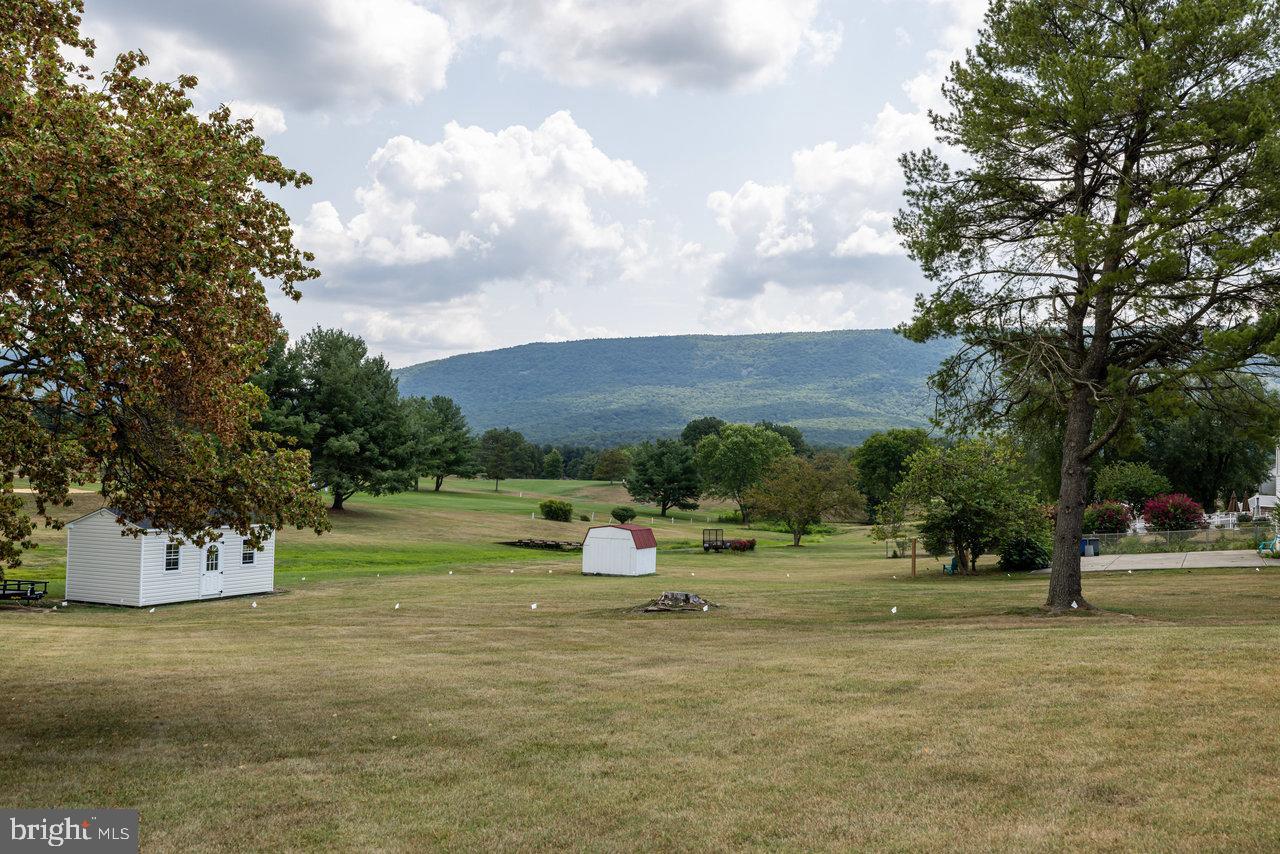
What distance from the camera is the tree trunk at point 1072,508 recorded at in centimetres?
2188

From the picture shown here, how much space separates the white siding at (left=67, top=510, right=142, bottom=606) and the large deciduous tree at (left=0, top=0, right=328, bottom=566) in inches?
842

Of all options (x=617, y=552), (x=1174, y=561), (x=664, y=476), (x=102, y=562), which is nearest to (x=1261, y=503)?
(x=1174, y=561)

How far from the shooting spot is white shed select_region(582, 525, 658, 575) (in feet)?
144

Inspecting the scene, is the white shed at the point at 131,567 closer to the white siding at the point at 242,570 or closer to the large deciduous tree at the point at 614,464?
the white siding at the point at 242,570

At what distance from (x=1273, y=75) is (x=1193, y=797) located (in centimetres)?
1826

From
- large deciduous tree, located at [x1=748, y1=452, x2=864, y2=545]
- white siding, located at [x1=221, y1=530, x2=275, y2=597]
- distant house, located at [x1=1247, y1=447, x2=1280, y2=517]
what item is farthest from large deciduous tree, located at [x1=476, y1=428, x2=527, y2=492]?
white siding, located at [x1=221, y1=530, x2=275, y2=597]

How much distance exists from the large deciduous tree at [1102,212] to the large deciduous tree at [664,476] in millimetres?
84030

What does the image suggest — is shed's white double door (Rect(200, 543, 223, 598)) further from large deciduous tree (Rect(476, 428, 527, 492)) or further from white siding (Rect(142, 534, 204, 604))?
large deciduous tree (Rect(476, 428, 527, 492))

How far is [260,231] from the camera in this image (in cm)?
1070

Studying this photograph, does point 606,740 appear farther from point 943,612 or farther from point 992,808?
point 943,612

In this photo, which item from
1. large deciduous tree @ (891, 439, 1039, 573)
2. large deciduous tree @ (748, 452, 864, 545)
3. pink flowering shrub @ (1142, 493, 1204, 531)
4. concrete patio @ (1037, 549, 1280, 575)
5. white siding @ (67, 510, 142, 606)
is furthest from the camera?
large deciduous tree @ (748, 452, 864, 545)

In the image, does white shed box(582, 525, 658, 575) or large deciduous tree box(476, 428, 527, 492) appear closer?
white shed box(582, 525, 658, 575)

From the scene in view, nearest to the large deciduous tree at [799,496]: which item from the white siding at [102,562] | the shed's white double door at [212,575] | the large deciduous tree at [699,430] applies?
the shed's white double door at [212,575]

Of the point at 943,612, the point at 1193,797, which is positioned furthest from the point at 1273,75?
the point at 1193,797
